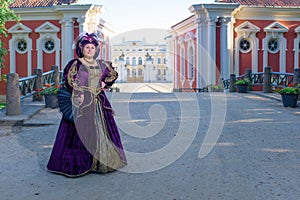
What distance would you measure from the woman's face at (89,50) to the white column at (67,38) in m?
20.8

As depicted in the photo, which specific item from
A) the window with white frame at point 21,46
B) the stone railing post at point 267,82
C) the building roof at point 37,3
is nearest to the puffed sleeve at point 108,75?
the stone railing post at point 267,82

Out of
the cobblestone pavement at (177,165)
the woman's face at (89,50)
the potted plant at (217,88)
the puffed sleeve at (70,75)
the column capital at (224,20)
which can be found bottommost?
the cobblestone pavement at (177,165)

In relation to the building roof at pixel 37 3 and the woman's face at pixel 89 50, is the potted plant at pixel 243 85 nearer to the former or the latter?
the building roof at pixel 37 3

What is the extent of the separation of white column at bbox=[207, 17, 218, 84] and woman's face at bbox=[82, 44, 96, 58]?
2035 centimetres

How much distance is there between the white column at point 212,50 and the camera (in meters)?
25.3

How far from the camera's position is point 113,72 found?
227 inches

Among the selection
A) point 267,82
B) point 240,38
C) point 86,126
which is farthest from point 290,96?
point 240,38

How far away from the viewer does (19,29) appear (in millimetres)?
26891

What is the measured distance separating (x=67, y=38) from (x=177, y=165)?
69.1 feet

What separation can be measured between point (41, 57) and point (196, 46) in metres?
9.49

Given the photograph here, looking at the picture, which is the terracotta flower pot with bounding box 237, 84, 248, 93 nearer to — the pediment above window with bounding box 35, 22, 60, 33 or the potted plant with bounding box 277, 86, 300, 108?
the potted plant with bounding box 277, 86, 300, 108

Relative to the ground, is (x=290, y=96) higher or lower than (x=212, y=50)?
lower

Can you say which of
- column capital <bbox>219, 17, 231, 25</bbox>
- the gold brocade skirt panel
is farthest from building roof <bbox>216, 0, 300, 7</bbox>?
the gold brocade skirt panel

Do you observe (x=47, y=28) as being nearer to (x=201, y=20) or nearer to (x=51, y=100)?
(x=201, y=20)
